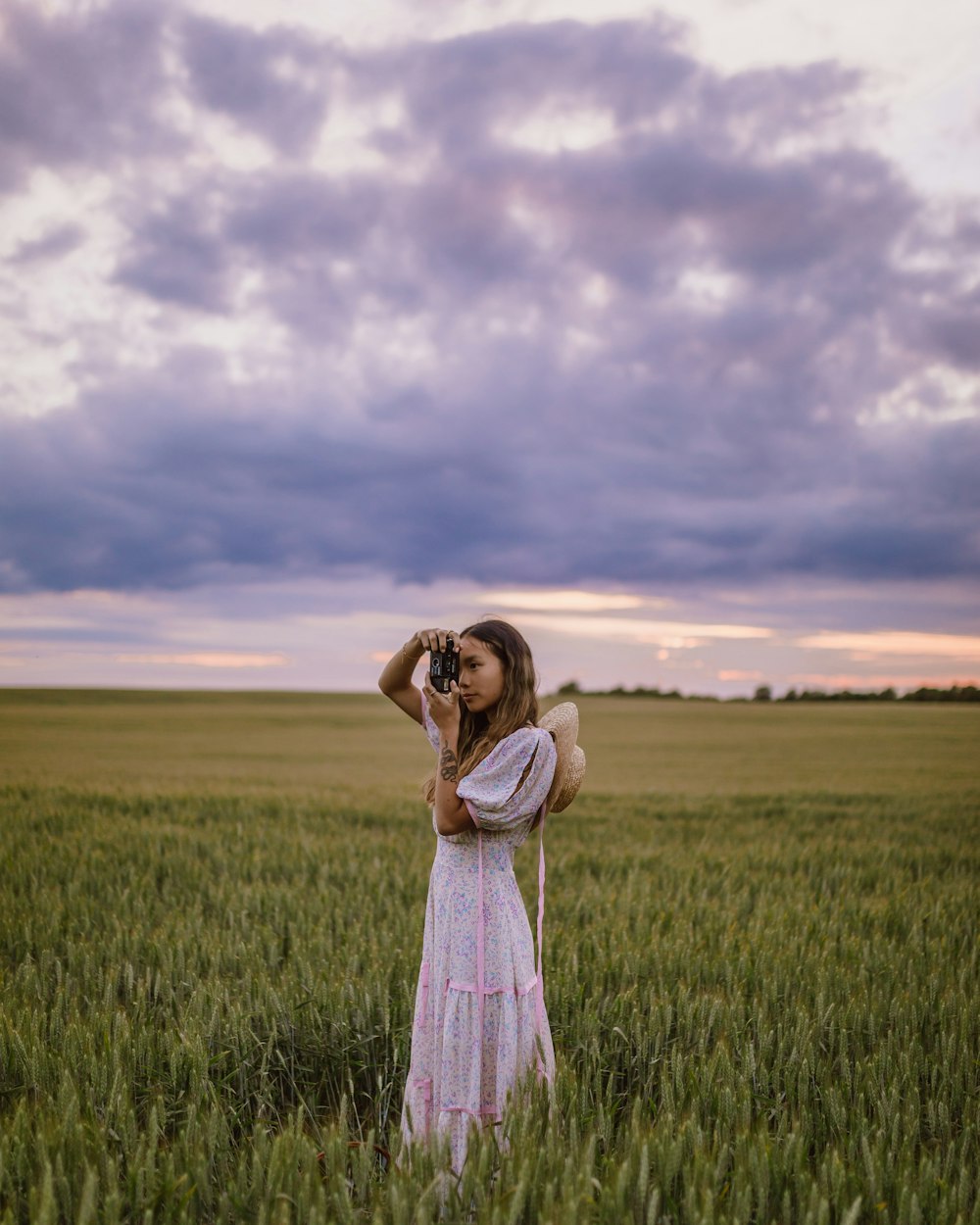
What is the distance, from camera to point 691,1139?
3.16 m

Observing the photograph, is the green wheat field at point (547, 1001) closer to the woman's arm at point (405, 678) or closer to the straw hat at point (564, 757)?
the straw hat at point (564, 757)

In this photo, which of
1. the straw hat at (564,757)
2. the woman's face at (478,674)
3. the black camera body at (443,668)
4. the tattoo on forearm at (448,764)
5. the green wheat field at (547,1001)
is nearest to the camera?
the green wheat field at (547,1001)

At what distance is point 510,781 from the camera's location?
3.40 meters

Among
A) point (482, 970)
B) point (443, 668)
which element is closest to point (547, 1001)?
point (482, 970)

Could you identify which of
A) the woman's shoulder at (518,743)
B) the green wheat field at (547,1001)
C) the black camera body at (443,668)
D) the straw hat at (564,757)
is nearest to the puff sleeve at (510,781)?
the woman's shoulder at (518,743)

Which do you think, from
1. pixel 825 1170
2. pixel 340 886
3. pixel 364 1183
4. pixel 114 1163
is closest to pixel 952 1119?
pixel 825 1170

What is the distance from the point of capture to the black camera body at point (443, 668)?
326 cm

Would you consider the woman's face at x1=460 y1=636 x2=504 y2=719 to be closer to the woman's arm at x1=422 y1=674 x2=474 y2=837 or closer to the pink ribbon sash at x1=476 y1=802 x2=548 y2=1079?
the woman's arm at x1=422 y1=674 x2=474 y2=837

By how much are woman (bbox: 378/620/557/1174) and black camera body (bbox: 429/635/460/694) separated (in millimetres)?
49

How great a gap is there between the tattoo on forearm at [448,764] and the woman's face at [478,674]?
0.22 meters

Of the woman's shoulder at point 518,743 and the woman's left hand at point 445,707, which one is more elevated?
the woman's left hand at point 445,707

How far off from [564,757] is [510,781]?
1.04 ft

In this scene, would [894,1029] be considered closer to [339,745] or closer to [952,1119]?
[952,1119]

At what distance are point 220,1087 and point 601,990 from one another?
2.36 m
